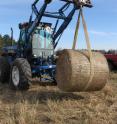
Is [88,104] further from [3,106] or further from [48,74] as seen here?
[48,74]

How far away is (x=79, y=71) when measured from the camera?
9.19 m

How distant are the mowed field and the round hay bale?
41cm

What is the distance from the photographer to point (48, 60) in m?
13.0

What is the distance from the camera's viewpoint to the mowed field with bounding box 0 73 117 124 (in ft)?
24.2

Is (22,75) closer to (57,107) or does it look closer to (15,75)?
(15,75)

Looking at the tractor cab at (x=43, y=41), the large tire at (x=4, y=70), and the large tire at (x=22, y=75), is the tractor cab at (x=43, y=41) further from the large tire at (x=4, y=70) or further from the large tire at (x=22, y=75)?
the large tire at (x=4, y=70)

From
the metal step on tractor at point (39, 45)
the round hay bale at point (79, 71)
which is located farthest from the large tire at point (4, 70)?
the round hay bale at point (79, 71)

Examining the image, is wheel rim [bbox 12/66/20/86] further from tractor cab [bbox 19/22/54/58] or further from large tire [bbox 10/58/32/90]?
tractor cab [bbox 19/22/54/58]

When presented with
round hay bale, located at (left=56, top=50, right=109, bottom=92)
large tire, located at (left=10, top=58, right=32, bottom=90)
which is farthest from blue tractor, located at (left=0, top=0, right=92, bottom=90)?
round hay bale, located at (left=56, top=50, right=109, bottom=92)

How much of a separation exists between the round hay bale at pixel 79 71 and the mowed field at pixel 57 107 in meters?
0.41

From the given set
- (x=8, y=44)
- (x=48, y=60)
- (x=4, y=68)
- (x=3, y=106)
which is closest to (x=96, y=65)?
(x=3, y=106)

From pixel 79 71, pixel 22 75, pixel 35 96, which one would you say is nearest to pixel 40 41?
pixel 22 75

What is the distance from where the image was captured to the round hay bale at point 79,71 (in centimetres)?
920

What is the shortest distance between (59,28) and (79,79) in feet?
15.1
